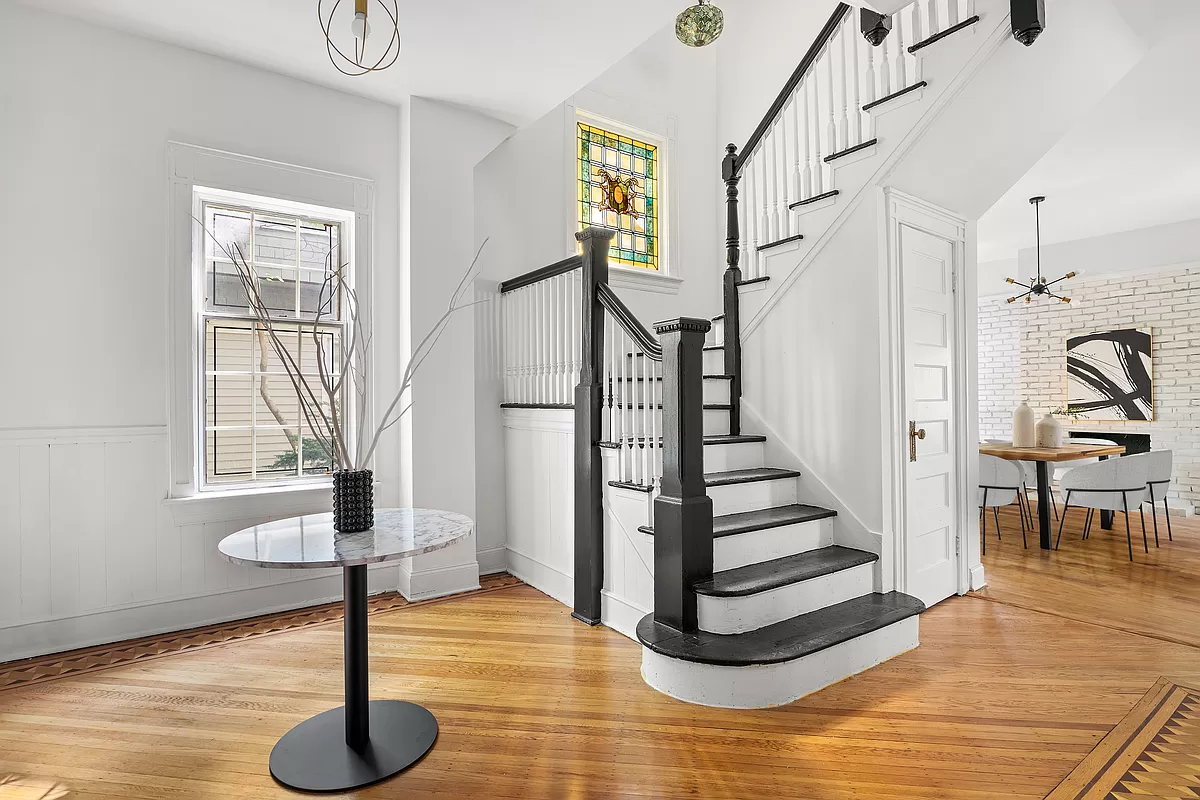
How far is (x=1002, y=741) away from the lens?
221 cm

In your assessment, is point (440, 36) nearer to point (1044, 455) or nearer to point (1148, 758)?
point (1148, 758)

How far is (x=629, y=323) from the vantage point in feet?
10.2

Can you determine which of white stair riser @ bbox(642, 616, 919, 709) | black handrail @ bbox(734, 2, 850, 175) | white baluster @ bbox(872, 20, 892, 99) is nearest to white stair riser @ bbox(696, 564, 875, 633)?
white stair riser @ bbox(642, 616, 919, 709)

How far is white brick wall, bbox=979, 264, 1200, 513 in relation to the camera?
6.46 m

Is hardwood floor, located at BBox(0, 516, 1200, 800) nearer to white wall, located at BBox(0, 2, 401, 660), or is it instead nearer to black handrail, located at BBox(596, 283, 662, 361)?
white wall, located at BBox(0, 2, 401, 660)

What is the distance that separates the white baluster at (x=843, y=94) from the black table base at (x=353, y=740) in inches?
130

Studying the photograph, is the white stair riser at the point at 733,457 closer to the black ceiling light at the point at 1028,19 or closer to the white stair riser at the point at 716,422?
the white stair riser at the point at 716,422

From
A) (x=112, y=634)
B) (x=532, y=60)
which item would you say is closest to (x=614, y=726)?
(x=112, y=634)

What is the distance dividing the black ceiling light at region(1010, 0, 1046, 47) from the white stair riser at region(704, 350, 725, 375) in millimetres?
2171

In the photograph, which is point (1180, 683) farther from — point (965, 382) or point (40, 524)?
point (40, 524)

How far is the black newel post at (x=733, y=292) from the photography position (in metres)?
3.94

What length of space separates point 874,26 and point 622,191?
2403 millimetres

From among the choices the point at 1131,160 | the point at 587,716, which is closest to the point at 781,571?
the point at 587,716

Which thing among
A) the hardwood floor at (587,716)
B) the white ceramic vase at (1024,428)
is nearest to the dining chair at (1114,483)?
the white ceramic vase at (1024,428)
